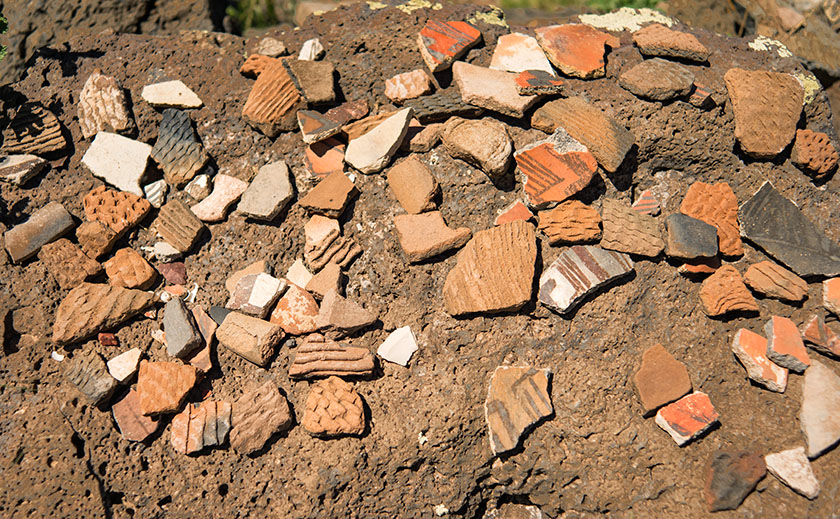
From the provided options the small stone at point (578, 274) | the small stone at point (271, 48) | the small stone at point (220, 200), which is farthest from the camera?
the small stone at point (271, 48)

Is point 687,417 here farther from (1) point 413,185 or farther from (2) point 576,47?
(2) point 576,47

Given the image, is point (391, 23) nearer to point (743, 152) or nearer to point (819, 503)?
point (743, 152)

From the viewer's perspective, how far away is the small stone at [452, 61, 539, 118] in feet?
6.14

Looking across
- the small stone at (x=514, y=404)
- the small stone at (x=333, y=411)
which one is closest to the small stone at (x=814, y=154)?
the small stone at (x=514, y=404)

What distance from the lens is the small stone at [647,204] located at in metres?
1.83

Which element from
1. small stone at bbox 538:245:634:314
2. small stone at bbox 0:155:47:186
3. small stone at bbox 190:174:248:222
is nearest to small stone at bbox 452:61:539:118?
small stone at bbox 538:245:634:314

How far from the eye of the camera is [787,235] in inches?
71.9

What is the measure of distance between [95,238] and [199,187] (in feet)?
1.22

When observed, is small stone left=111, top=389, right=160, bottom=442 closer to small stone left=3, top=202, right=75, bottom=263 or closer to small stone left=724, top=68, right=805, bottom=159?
small stone left=3, top=202, right=75, bottom=263

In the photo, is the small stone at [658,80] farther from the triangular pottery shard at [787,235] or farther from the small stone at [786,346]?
the small stone at [786,346]

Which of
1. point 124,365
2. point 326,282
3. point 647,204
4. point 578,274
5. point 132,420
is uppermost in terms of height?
point 647,204

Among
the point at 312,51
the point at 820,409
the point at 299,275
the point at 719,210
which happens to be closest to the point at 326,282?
the point at 299,275

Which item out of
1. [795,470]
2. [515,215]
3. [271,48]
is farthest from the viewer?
[271,48]

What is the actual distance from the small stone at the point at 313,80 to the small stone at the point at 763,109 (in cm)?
139
